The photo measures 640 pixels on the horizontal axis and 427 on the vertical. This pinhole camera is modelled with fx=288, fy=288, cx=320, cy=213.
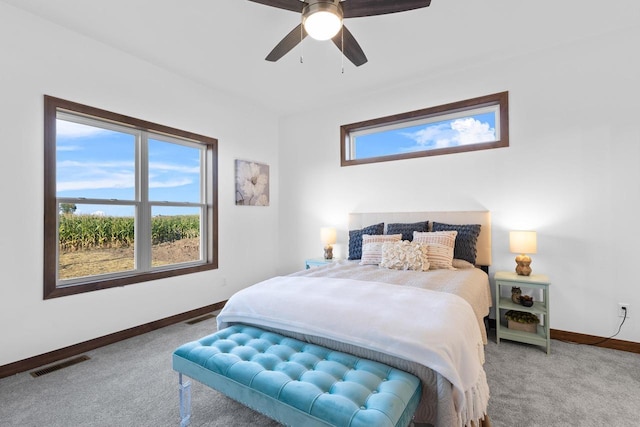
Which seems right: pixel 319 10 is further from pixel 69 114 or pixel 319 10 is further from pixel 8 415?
pixel 8 415

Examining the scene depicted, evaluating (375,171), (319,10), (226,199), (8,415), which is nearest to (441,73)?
(375,171)

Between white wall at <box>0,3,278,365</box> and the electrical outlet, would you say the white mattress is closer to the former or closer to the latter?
the electrical outlet

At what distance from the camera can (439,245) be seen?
115 inches

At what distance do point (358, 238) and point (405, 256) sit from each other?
891 millimetres

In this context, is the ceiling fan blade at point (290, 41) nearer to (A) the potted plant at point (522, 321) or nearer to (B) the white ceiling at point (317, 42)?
(B) the white ceiling at point (317, 42)

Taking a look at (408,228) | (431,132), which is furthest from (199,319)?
(431,132)

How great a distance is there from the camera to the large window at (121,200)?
2648 mm

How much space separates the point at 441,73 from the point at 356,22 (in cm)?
147

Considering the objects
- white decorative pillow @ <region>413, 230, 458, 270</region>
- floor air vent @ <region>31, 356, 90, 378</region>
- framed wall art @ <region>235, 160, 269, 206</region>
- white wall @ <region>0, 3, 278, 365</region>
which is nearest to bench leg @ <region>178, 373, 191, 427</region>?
floor air vent @ <region>31, 356, 90, 378</region>

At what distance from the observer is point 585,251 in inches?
110

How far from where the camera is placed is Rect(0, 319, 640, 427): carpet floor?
1742 mm

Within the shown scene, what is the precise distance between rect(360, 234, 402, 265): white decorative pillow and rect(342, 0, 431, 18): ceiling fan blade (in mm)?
2151

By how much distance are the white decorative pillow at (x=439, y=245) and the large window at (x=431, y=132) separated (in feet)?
3.59

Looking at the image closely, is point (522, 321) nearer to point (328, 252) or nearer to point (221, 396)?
point (328, 252)
